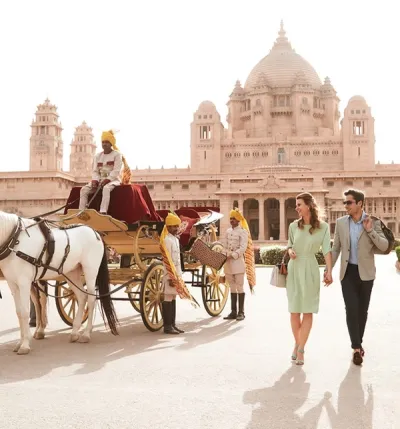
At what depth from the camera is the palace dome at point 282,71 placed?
3501 inches

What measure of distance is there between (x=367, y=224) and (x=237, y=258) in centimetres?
436

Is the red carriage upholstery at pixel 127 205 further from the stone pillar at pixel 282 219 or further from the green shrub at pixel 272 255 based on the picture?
the stone pillar at pixel 282 219

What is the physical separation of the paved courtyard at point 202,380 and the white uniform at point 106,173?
2121 mm

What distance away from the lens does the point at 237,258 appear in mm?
11695

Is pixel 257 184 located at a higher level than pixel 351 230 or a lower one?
higher

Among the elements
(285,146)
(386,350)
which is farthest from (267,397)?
(285,146)

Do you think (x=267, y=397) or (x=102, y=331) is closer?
(x=267, y=397)

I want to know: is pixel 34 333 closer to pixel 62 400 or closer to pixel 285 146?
pixel 62 400

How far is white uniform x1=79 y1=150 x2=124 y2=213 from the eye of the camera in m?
10.2

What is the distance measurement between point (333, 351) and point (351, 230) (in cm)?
170

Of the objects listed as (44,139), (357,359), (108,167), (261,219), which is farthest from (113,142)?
(44,139)

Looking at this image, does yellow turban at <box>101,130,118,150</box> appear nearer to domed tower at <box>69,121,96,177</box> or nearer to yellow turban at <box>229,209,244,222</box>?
yellow turban at <box>229,209,244,222</box>

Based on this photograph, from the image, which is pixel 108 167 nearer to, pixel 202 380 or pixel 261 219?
pixel 202 380

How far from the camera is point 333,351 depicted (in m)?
8.36
